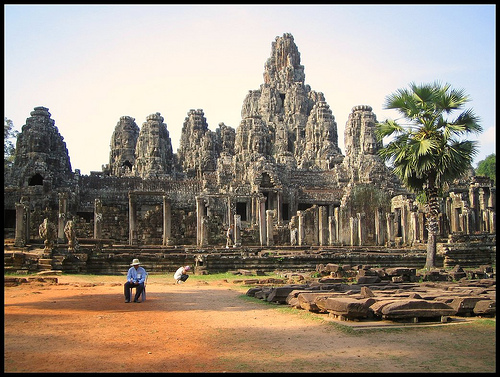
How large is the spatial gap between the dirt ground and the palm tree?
34.7 feet

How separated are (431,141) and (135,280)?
12.2m

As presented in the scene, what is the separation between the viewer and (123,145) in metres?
59.7

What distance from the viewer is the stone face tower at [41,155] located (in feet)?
133

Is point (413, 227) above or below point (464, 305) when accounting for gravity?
above

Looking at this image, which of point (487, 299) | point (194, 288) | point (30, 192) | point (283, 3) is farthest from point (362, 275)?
point (30, 192)

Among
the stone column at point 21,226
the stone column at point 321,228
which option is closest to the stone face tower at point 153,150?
the stone column at point 321,228

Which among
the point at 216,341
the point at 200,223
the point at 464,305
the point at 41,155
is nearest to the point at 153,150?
the point at 41,155

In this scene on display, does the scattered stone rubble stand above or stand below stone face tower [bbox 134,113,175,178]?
below

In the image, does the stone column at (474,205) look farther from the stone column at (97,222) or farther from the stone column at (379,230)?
the stone column at (97,222)

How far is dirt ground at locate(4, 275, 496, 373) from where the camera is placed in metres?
7.32

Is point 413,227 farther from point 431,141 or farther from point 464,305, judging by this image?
point 464,305

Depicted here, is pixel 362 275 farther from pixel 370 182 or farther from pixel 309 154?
pixel 309 154

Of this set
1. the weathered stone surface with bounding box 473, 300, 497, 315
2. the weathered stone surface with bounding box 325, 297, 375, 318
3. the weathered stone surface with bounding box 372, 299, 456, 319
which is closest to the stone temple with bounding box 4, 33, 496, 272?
the weathered stone surface with bounding box 325, 297, 375, 318

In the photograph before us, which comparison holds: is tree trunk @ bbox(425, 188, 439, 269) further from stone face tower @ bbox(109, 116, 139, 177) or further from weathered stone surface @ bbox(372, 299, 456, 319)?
stone face tower @ bbox(109, 116, 139, 177)
